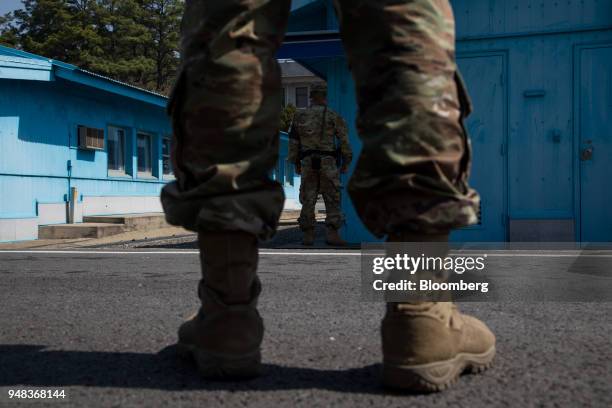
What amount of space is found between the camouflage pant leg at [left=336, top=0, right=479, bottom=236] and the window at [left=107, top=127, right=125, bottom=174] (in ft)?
42.4

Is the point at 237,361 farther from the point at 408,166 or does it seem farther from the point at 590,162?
the point at 590,162

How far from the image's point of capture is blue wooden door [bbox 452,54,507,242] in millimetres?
7852

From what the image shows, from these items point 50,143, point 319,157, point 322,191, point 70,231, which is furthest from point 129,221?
point 319,157

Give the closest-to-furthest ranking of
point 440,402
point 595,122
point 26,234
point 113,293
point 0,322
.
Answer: point 440,402 → point 0,322 → point 113,293 → point 595,122 → point 26,234

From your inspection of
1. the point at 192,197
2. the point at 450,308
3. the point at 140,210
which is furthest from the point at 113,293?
the point at 140,210

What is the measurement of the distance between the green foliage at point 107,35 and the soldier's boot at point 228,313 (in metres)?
33.9

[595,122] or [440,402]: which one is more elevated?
[595,122]

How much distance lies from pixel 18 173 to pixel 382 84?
10.3 meters

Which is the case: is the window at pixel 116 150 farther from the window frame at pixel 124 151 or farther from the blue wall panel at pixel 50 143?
the blue wall panel at pixel 50 143

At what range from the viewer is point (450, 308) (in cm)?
139

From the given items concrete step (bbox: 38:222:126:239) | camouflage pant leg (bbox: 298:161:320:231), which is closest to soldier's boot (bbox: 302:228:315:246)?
camouflage pant leg (bbox: 298:161:320:231)

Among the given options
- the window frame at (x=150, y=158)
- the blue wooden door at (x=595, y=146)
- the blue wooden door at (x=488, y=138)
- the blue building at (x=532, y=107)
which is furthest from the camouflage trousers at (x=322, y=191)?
the window frame at (x=150, y=158)

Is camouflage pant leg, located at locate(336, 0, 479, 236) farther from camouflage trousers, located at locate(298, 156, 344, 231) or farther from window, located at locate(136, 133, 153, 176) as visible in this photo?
window, located at locate(136, 133, 153, 176)

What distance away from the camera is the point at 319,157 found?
780cm
